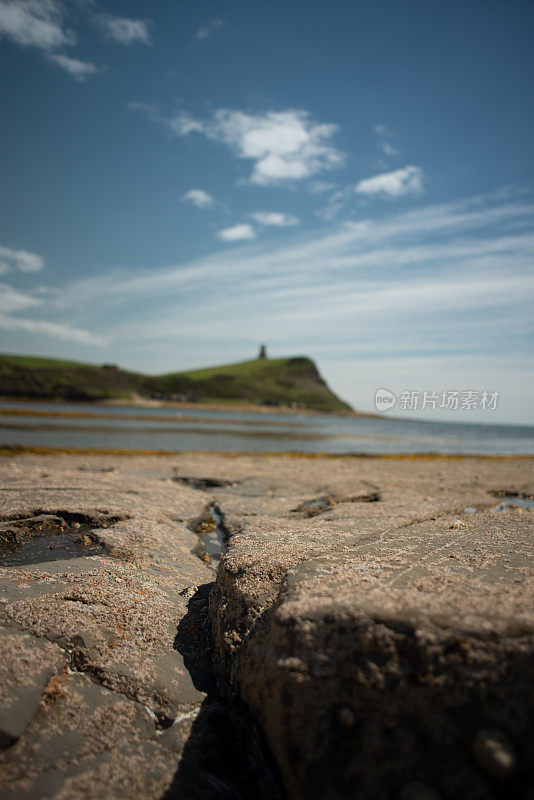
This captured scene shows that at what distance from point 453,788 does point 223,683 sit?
183 cm

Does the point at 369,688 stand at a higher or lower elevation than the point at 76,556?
higher

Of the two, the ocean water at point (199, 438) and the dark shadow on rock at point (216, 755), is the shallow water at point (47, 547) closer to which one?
the dark shadow on rock at point (216, 755)

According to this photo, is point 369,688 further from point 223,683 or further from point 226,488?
point 226,488

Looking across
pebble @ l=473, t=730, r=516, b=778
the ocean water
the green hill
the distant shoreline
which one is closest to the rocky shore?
pebble @ l=473, t=730, r=516, b=778

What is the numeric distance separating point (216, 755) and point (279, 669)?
79cm

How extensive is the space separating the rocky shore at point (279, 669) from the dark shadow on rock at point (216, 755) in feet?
0.04

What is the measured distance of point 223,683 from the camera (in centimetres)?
320

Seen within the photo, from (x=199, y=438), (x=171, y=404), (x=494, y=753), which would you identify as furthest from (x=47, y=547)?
(x=171, y=404)

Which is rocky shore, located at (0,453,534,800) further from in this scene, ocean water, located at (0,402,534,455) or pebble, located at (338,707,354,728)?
ocean water, located at (0,402,534,455)

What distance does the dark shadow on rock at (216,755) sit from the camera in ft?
7.84

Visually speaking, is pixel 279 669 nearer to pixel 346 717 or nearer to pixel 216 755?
pixel 346 717

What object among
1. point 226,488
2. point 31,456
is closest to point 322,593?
point 226,488

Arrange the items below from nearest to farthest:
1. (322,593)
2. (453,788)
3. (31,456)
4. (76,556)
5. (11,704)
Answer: (453,788) < (11,704) < (322,593) < (76,556) < (31,456)

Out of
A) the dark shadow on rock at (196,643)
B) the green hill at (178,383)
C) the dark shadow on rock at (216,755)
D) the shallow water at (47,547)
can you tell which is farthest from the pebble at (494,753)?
the green hill at (178,383)
